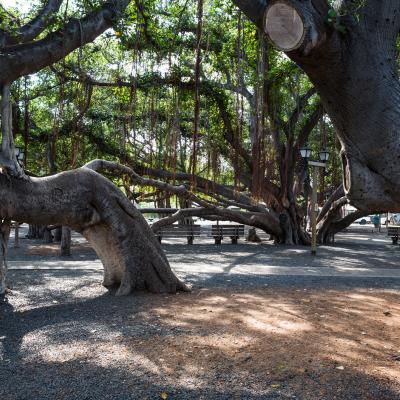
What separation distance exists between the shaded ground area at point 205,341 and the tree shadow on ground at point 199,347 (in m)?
0.01

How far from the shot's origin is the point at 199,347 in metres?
4.27

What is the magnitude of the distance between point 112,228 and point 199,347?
10.7ft

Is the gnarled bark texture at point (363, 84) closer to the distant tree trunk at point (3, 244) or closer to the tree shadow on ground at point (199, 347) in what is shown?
the tree shadow on ground at point (199, 347)

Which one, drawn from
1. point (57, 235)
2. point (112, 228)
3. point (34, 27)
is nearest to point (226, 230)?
point (57, 235)

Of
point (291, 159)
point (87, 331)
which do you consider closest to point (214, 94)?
point (291, 159)

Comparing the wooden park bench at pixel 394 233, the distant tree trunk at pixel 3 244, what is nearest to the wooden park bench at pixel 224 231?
the wooden park bench at pixel 394 233

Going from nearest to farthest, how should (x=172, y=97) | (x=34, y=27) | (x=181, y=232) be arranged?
Answer: (x=34, y=27)
(x=172, y=97)
(x=181, y=232)

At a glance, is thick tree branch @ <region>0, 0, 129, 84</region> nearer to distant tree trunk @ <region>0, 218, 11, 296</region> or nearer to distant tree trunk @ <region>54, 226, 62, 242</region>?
distant tree trunk @ <region>0, 218, 11, 296</region>

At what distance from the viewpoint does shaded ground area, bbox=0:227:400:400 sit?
3406 mm

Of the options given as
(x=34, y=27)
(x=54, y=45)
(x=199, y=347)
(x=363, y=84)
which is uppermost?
(x=34, y=27)

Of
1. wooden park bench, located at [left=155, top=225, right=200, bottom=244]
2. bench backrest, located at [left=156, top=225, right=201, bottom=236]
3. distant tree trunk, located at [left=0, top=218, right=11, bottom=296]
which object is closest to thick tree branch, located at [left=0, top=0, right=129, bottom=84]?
distant tree trunk, located at [left=0, top=218, right=11, bottom=296]

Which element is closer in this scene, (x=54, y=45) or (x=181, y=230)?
(x=54, y=45)

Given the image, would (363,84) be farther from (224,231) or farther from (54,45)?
(224,231)

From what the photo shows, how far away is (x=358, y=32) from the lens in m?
3.61
